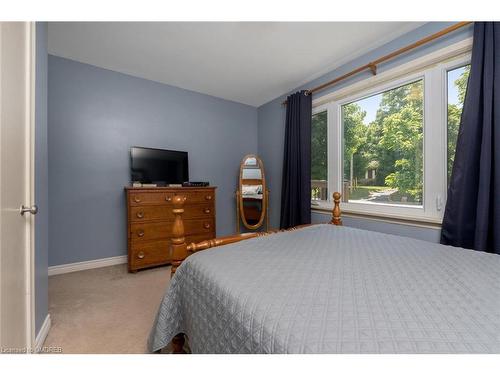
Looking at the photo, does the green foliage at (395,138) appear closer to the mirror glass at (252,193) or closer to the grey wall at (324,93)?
the grey wall at (324,93)

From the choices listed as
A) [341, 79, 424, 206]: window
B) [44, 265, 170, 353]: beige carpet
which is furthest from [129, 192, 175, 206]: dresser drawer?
[341, 79, 424, 206]: window

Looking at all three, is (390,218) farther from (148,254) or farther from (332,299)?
(148,254)

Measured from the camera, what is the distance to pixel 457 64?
5.93 feet

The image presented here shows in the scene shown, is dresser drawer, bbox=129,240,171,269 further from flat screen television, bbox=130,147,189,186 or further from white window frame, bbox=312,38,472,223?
white window frame, bbox=312,38,472,223

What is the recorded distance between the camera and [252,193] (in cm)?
370

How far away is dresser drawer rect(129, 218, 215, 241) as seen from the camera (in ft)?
8.44

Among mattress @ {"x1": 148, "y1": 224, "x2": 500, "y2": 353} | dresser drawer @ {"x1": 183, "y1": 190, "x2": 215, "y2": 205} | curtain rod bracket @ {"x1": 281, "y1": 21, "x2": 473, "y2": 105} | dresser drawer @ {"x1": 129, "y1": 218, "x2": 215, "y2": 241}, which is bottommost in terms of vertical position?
dresser drawer @ {"x1": 129, "y1": 218, "x2": 215, "y2": 241}

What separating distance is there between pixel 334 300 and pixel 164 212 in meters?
2.40

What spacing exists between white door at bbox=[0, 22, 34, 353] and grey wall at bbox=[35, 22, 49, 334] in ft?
1.18

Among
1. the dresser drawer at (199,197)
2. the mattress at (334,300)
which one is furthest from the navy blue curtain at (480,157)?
the dresser drawer at (199,197)

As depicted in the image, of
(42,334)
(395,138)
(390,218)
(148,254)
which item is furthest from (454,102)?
(42,334)
